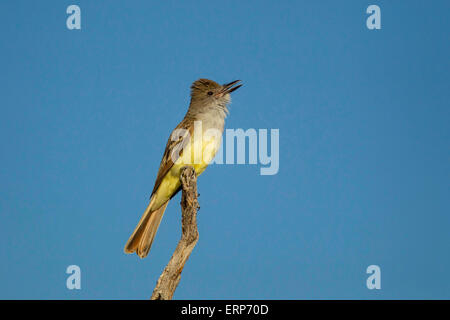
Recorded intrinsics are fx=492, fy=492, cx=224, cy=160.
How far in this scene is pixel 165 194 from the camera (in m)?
7.92

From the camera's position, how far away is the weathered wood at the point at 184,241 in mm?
6180

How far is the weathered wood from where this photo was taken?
20.3 ft

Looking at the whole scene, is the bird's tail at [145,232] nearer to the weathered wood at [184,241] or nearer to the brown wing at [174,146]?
the brown wing at [174,146]

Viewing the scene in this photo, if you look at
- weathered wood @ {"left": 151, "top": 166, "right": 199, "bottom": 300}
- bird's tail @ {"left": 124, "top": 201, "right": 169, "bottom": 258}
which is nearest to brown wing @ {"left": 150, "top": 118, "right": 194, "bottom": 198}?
bird's tail @ {"left": 124, "top": 201, "right": 169, "bottom": 258}

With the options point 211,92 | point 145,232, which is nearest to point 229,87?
point 211,92

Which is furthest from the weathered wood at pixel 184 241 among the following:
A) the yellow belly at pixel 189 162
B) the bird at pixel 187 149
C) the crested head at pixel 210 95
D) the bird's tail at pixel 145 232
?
the crested head at pixel 210 95

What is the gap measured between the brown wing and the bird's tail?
1.00ft

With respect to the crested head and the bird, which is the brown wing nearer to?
the bird

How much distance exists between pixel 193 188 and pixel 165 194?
1.17m
